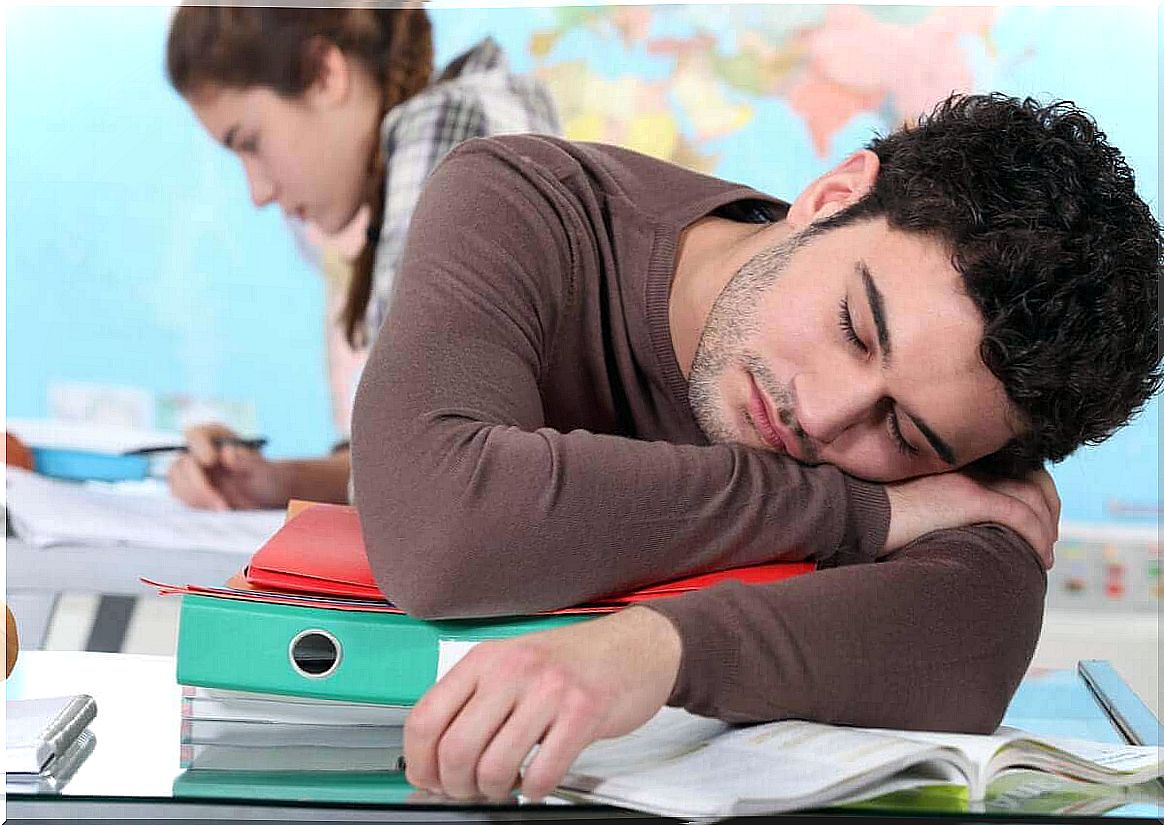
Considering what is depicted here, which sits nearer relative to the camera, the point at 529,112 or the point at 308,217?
the point at 529,112

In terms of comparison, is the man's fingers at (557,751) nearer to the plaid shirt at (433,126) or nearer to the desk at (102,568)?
the desk at (102,568)

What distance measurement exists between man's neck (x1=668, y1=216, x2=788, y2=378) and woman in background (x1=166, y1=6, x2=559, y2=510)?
3.88ft

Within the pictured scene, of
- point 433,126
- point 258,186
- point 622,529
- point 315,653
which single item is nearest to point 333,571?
point 315,653

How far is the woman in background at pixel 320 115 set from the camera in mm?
2527

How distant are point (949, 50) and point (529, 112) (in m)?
0.85

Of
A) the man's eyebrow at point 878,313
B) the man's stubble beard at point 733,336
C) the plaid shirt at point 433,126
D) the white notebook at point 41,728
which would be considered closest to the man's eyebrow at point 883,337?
the man's eyebrow at point 878,313

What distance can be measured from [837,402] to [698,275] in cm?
28

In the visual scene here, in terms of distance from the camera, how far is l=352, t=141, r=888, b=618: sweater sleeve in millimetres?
955

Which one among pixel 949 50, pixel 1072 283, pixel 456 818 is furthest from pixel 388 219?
pixel 456 818

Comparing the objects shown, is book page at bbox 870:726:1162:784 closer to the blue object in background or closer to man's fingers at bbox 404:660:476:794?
man's fingers at bbox 404:660:476:794

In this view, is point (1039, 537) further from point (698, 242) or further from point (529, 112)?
point (529, 112)

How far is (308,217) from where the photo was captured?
2652mm

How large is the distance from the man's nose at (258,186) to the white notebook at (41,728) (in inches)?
71.7

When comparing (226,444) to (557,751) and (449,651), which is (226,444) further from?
(557,751)
